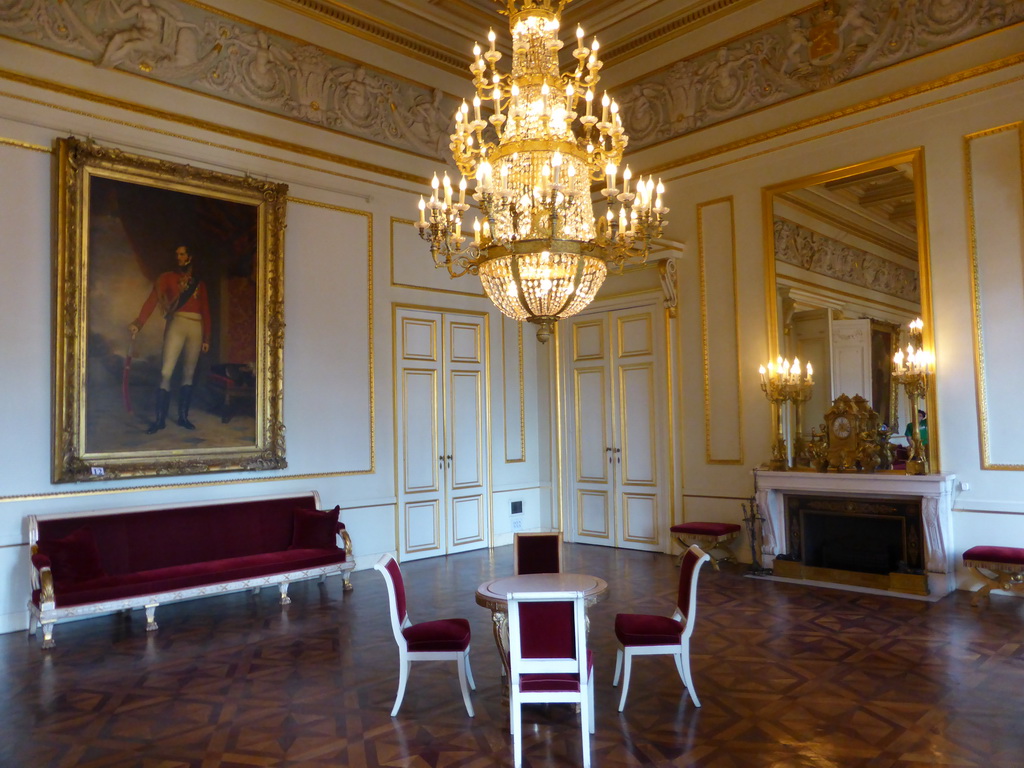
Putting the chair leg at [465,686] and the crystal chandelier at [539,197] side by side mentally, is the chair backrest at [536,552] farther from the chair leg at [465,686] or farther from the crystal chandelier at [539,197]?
the crystal chandelier at [539,197]

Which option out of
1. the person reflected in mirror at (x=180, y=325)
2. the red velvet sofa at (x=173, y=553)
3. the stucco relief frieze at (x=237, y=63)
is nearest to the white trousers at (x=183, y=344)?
the person reflected in mirror at (x=180, y=325)

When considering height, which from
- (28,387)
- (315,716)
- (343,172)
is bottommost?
(315,716)

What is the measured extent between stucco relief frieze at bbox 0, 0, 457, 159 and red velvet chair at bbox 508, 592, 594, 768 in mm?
5604

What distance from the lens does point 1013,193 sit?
18.6 ft

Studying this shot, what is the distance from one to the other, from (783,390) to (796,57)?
10.3ft

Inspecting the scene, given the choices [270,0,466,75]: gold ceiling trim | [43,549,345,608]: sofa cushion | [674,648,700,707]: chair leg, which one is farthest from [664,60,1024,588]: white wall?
[43,549,345,608]: sofa cushion

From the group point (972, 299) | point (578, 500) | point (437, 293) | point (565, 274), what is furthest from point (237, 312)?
point (972, 299)

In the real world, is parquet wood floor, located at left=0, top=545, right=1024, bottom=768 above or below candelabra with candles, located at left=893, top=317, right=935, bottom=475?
below

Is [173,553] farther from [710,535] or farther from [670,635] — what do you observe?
[710,535]

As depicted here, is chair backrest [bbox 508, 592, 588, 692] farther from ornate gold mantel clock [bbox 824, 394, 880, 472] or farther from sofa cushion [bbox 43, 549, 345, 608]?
ornate gold mantel clock [bbox 824, 394, 880, 472]

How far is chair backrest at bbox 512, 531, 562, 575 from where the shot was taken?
4.46m

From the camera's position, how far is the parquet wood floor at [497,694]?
10.3ft

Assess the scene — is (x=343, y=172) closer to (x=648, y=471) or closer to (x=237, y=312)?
(x=237, y=312)

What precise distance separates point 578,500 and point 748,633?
4.10m
